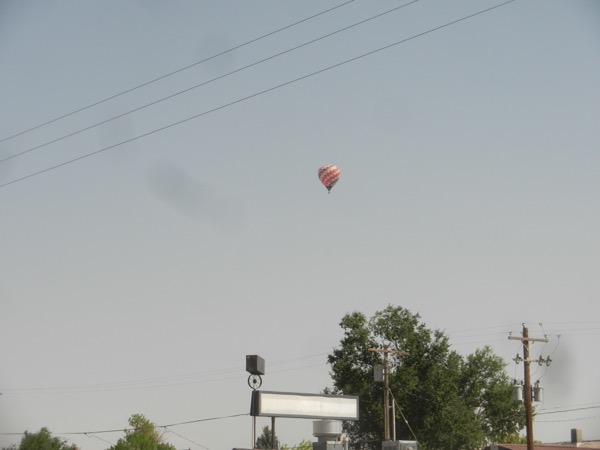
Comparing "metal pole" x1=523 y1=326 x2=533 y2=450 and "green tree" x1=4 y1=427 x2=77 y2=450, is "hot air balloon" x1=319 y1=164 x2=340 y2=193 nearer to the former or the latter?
"metal pole" x1=523 y1=326 x2=533 y2=450

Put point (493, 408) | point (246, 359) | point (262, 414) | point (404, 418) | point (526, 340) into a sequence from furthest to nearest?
point (493, 408) → point (404, 418) → point (526, 340) → point (262, 414) → point (246, 359)

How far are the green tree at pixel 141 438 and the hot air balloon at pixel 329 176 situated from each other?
313 feet

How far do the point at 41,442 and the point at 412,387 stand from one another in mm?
50892

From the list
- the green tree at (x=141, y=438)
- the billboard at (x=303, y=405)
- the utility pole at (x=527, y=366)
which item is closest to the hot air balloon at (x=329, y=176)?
the utility pole at (x=527, y=366)

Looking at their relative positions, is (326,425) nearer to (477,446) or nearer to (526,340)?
(526,340)

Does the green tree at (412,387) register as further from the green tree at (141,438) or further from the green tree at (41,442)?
the green tree at (141,438)

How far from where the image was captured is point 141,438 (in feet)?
539

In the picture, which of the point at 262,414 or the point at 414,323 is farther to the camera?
the point at 414,323

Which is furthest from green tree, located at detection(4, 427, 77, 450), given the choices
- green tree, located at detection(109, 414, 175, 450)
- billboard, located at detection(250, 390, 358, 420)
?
billboard, located at detection(250, 390, 358, 420)

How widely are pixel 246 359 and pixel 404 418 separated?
194ft

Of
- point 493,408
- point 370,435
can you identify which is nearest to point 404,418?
point 370,435

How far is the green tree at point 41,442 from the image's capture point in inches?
4318

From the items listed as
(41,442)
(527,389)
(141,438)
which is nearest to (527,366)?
(527,389)

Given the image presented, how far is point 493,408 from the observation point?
97.9 meters
